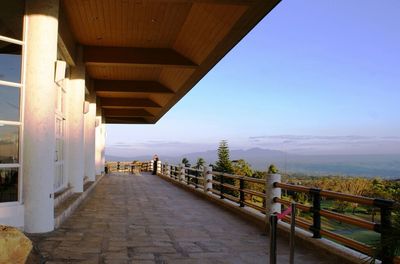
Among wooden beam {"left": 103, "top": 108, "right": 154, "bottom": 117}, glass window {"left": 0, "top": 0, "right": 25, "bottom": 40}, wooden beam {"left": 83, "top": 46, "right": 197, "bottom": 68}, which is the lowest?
glass window {"left": 0, "top": 0, "right": 25, "bottom": 40}

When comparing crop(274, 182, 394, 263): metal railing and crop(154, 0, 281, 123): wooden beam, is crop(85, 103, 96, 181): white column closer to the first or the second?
crop(154, 0, 281, 123): wooden beam

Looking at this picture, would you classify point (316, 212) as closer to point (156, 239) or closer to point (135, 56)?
point (156, 239)

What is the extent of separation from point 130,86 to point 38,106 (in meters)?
10.9

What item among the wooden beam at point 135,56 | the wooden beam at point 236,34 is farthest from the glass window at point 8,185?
the wooden beam at point 135,56

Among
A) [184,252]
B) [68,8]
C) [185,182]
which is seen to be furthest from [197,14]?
[185,182]

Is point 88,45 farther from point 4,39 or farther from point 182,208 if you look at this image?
point 4,39

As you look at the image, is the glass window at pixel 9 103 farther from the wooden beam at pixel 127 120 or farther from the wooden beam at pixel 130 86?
the wooden beam at pixel 127 120

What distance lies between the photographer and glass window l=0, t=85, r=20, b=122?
252 inches

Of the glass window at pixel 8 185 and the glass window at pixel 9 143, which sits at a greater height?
the glass window at pixel 9 143

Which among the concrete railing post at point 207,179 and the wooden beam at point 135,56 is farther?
the concrete railing post at point 207,179

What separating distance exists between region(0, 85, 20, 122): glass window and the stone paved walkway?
67.8 inches

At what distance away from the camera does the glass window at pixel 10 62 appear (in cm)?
642

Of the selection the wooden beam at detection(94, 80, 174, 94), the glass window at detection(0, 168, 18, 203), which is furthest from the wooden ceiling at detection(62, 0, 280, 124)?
the glass window at detection(0, 168, 18, 203)

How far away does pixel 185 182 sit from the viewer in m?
18.3
